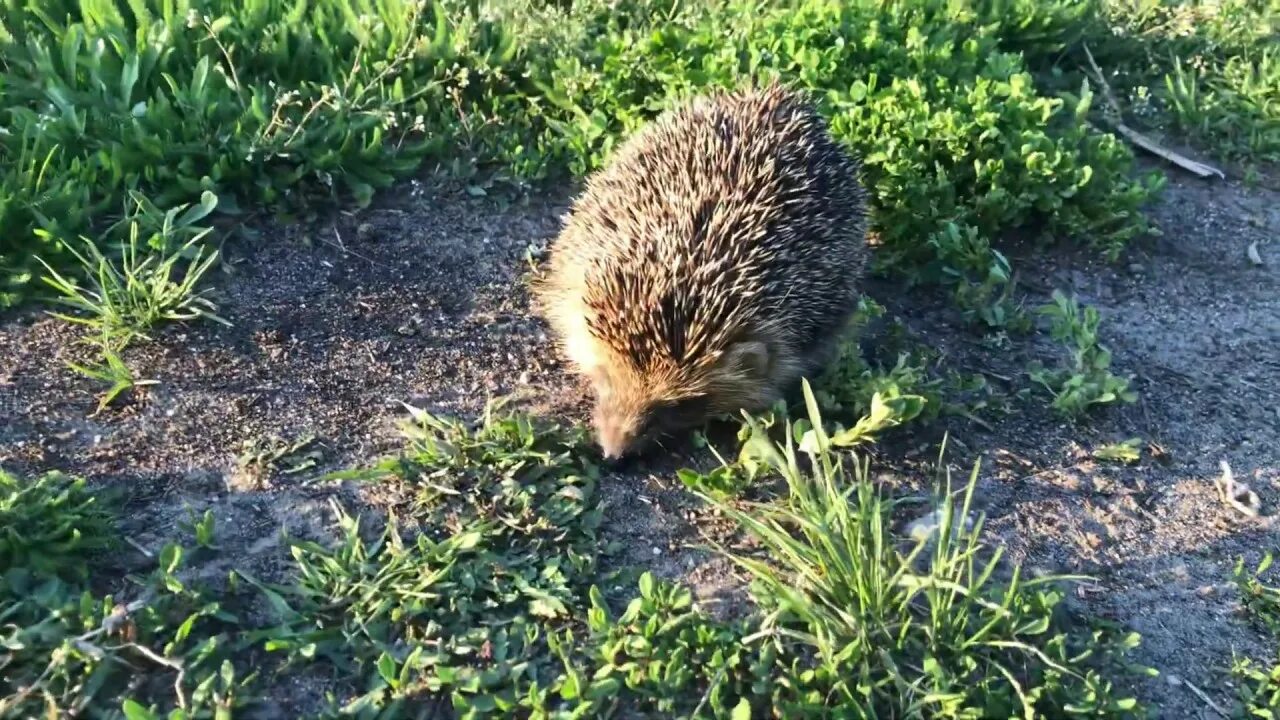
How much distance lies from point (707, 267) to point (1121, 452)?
1580 millimetres

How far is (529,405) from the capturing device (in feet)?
12.6

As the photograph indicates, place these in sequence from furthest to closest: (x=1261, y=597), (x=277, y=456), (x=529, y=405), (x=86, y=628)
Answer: (x=529, y=405), (x=277, y=456), (x=1261, y=597), (x=86, y=628)

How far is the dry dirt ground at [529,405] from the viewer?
10.8 feet

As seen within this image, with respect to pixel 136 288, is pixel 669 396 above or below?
below

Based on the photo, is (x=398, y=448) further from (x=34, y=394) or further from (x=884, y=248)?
→ (x=884, y=248)

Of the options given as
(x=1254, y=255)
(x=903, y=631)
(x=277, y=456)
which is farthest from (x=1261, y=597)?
(x=277, y=456)

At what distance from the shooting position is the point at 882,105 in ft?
15.8

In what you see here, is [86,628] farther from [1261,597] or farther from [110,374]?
[1261,597]

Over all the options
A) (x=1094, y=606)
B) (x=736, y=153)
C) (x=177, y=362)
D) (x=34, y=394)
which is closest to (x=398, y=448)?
(x=177, y=362)

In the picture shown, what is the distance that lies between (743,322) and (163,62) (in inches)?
108

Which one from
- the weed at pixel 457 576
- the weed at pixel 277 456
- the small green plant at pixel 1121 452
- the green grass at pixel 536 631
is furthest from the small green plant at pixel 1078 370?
the weed at pixel 277 456

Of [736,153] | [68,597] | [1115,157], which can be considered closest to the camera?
[68,597]

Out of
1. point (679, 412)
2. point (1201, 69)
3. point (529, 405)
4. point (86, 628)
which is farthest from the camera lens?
point (1201, 69)

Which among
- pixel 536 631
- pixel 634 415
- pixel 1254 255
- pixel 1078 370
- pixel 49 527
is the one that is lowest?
pixel 1254 255
